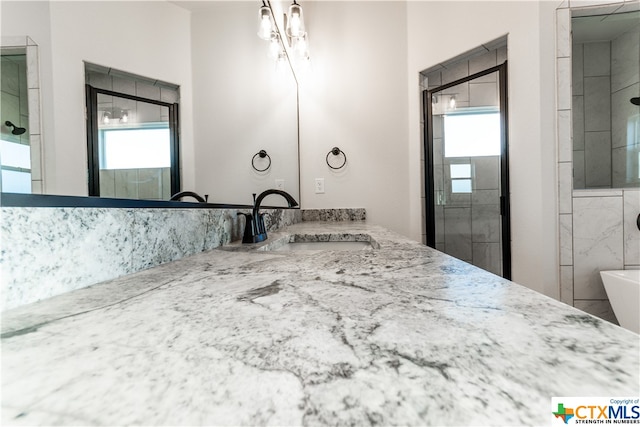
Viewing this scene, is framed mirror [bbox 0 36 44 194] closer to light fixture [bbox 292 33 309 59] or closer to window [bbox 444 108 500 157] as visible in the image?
light fixture [bbox 292 33 309 59]

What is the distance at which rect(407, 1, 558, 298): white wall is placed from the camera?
171cm

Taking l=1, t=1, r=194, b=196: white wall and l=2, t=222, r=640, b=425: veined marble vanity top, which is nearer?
l=2, t=222, r=640, b=425: veined marble vanity top

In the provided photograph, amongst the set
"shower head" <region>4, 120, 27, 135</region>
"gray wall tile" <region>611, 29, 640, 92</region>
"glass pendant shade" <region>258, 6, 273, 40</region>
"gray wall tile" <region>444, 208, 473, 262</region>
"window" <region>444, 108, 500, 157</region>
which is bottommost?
"gray wall tile" <region>444, 208, 473, 262</region>

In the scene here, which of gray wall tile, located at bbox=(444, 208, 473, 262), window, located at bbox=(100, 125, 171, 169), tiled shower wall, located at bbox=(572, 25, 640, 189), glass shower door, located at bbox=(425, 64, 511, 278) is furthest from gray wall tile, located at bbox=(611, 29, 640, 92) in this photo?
window, located at bbox=(100, 125, 171, 169)

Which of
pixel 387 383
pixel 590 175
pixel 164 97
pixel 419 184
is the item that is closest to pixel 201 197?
pixel 164 97

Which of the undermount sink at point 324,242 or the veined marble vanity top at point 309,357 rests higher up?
the veined marble vanity top at point 309,357

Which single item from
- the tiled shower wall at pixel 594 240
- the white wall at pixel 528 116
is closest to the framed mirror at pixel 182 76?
the white wall at pixel 528 116

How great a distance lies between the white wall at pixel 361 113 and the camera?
2244mm

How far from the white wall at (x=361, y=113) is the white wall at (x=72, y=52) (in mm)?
1783

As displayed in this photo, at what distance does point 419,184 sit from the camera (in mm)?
2213

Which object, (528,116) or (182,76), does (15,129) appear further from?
(528,116)

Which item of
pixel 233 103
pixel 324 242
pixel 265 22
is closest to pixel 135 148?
pixel 233 103

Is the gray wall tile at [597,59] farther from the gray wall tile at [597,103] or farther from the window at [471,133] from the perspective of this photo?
the window at [471,133]

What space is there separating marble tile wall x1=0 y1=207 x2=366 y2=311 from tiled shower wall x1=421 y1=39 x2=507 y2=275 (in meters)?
2.02
